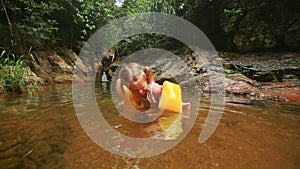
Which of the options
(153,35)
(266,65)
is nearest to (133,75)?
(266,65)

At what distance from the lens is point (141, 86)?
240cm

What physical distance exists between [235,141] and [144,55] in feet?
25.7

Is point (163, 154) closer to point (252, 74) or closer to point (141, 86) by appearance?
point (141, 86)

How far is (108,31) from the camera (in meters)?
10.8

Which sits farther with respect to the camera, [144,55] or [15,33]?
[144,55]

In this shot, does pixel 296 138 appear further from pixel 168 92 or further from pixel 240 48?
pixel 240 48

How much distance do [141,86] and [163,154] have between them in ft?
3.85

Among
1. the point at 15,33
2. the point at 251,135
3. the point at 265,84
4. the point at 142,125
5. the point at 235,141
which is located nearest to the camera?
the point at 235,141

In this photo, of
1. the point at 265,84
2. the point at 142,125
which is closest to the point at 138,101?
the point at 142,125

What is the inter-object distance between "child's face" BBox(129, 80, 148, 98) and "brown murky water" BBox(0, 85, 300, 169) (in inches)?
14.6

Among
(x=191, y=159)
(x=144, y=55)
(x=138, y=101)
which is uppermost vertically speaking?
(x=144, y=55)

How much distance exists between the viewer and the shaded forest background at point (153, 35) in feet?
19.2

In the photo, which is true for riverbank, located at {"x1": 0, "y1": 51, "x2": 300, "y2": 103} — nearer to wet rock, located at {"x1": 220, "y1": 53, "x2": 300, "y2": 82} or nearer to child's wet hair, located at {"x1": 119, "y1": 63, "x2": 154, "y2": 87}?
wet rock, located at {"x1": 220, "y1": 53, "x2": 300, "y2": 82}

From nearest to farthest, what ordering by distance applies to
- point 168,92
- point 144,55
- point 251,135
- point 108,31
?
point 251,135
point 168,92
point 144,55
point 108,31
